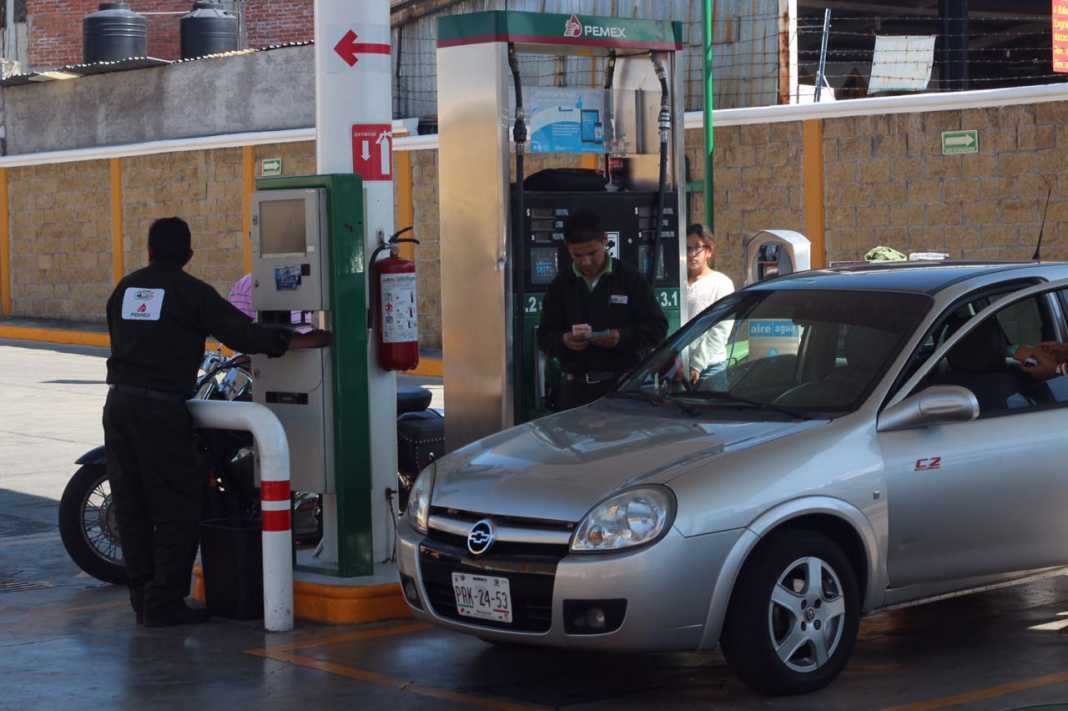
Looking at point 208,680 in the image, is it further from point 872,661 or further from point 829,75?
point 829,75

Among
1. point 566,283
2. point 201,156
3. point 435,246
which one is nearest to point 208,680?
point 566,283

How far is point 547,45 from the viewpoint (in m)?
9.62

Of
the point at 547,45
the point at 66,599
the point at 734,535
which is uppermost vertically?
the point at 547,45

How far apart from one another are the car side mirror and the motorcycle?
2713mm

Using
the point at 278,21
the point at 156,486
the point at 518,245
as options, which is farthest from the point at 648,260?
the point at 278,21

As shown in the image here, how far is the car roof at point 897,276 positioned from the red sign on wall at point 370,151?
193cm

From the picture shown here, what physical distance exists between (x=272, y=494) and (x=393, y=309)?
3.72 ft

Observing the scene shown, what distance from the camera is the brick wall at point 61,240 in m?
27.3

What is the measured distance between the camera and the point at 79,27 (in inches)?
1414

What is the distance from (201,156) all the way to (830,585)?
790 inches

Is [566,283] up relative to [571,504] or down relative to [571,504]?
up

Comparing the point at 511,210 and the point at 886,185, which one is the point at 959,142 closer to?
the point at 886,185

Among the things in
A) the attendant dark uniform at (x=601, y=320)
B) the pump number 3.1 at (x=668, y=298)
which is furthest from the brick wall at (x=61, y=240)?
the attendant dark uniform at (x=601, y=320)

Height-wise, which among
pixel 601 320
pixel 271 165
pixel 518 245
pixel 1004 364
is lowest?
pixel 1004 364
